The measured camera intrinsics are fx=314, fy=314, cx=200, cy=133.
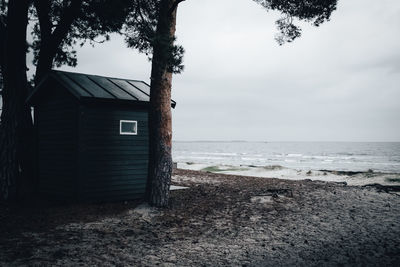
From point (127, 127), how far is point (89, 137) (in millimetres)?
1370

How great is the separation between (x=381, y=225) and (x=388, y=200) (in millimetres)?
3972

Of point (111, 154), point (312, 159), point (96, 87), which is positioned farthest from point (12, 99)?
point (312, 159)

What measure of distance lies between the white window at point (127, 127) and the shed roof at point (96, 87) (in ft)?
2.68

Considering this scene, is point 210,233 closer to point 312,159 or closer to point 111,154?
point 111,154

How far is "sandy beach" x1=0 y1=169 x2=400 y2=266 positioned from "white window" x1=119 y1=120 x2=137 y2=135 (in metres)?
2.42

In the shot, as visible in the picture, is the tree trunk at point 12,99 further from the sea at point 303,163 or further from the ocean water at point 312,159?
the ocean water at point 312,159

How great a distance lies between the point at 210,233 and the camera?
7090 mm

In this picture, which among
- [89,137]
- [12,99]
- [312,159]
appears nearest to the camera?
[12,99]

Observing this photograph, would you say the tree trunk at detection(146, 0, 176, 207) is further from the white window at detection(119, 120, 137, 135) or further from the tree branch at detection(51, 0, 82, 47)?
the tree branch at detection(51, 0, 82, 47)

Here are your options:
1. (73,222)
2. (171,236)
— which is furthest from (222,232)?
(73,222)

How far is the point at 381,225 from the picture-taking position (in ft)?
25.7

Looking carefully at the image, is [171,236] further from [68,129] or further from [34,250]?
[68,129]

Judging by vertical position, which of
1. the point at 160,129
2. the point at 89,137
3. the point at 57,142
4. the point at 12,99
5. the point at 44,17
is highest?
the point at 44,17

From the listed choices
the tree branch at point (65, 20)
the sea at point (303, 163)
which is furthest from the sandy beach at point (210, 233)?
the sea at point (303, 163)
